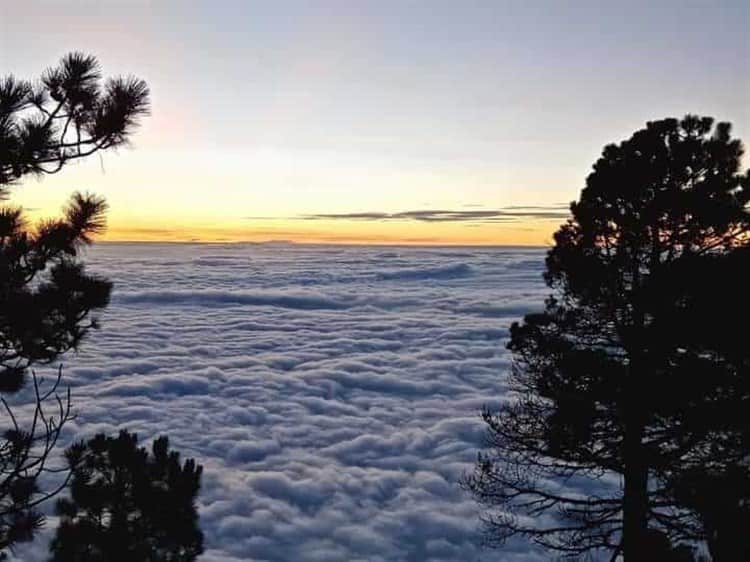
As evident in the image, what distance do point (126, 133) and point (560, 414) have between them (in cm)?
743

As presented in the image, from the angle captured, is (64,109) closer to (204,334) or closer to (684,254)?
(684,254)

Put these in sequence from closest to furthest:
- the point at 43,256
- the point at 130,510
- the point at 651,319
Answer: the point at 43,256, the point at 130,510, the point at 651,319

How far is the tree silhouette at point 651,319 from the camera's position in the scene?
8539 mm

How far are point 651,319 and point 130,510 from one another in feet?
25.7

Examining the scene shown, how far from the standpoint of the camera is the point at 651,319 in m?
9.34

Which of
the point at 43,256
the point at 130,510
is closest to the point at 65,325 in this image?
the point at 43,256

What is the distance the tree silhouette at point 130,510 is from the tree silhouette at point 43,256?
1.54 metres

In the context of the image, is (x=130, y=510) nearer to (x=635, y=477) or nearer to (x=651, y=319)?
(x=635, y=477)

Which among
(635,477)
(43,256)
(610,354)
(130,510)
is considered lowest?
(635,477)

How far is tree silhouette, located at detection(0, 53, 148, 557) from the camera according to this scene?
168 inches

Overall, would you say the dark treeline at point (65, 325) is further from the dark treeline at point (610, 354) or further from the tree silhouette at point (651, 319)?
the tree silhouette at point (651, 319)

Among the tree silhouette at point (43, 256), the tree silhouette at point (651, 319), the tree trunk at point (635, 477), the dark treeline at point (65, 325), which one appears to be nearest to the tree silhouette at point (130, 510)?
the dark treeline at point (65, 325)

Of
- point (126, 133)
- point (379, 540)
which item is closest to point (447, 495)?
point (379, 540)

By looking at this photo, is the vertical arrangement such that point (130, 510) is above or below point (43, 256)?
below
